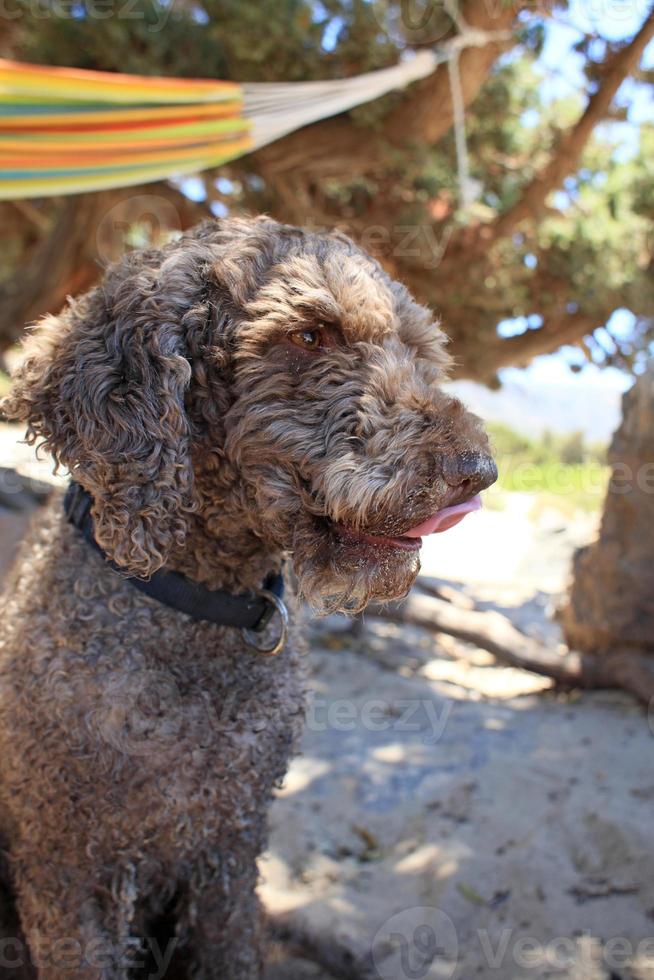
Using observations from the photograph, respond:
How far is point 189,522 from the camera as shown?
1816 millimetres

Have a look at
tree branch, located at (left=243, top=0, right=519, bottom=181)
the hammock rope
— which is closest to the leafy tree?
tree branch, located at (left=243, top=0, right=519, bottom=181)

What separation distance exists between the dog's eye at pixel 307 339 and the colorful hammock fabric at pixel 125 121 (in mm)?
2383

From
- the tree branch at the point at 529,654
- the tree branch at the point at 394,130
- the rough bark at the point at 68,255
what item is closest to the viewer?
the tree branch at the point at 529,654

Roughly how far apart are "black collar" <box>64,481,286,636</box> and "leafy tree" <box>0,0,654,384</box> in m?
4.57

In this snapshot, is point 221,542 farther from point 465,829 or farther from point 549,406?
point 549,406

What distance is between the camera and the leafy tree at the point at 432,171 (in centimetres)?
564

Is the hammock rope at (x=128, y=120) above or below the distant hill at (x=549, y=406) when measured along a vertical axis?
above

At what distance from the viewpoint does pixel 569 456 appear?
15883 mm

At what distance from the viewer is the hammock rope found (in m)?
3.53

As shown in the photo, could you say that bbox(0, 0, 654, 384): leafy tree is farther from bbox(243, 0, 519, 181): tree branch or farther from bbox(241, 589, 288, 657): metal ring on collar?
bbox(241, 589, 288, 657): metal ring on collar

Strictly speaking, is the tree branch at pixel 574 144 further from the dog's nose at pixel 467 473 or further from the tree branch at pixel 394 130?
the dog's nose at pixel 467 473

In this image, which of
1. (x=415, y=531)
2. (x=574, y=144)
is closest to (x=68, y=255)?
(x=574, y=144)

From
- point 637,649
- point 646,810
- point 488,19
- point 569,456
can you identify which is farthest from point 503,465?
point 646,810

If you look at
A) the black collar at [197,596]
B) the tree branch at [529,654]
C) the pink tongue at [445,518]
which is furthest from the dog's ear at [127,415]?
the tree branch at [529,654]
